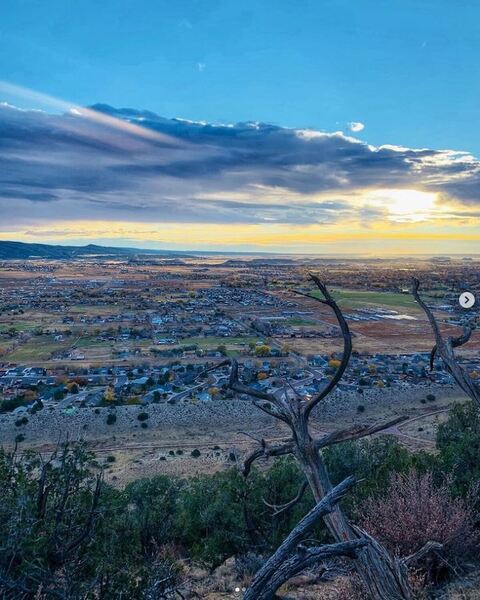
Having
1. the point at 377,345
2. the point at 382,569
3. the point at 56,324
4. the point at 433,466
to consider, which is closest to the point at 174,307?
the point at 56,324

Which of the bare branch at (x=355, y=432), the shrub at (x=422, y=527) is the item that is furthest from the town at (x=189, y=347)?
the shrub at (x=422, y=527)

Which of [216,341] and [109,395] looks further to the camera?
[216,341]

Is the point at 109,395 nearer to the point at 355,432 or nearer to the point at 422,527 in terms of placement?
the point at 422,527

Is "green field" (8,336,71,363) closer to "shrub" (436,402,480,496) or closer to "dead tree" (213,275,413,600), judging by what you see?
"shrub" (436,402,480,496)

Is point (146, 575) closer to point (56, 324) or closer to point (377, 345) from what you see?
point (377, 345)

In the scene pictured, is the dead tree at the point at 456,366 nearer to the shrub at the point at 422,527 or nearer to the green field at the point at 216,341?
the shrub at the point at 422,527

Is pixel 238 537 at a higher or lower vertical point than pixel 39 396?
higher

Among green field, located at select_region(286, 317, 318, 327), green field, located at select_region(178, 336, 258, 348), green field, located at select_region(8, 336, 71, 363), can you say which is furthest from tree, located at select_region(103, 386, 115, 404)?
green field, located at select_region(286, 317, 318, 327)

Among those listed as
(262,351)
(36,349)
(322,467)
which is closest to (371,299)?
(262,351)
